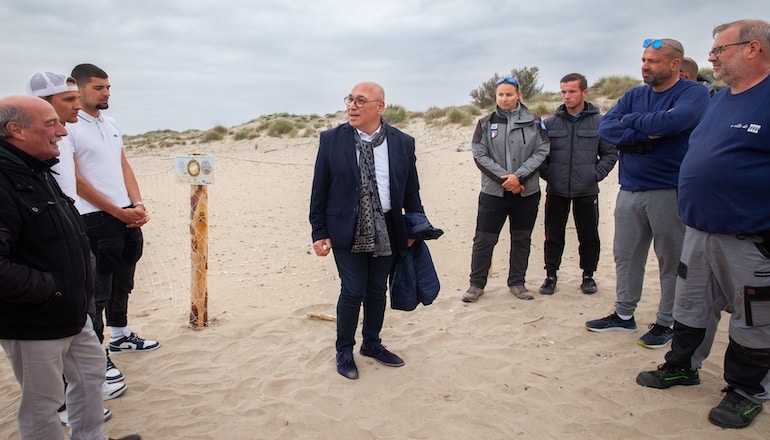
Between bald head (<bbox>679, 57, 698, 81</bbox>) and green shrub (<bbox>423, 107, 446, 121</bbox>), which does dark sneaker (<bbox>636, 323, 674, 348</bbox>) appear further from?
green shrub (<bbox>423, 107, 446, 121</bbox>)

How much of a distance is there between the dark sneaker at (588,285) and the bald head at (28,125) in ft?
15.7

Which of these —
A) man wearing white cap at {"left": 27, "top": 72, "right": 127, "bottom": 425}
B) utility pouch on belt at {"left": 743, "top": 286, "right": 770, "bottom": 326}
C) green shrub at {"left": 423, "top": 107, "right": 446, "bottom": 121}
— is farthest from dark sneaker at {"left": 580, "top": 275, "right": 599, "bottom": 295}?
green shrub at {"left": 423, "top": 107, "right": 446, "bottom": 121}

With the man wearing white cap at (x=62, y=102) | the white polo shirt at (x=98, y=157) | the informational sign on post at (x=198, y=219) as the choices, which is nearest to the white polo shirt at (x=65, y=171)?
the man wearing white cap at (x=62, y=102)

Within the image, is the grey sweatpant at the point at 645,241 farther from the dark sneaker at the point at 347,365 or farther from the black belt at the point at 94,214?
the black belt at the point at 94,214

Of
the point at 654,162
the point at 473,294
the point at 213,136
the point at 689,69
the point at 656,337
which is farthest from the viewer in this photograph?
the point at 213,136

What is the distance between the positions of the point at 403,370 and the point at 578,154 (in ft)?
9.05

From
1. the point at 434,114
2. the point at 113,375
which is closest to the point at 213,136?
the point at 434,114

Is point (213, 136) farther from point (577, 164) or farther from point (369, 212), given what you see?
point (369, 212)

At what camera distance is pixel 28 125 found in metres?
2.18

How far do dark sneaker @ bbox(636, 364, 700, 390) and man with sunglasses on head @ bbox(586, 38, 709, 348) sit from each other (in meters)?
0.62

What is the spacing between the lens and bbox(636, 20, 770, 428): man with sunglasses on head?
2.74 m

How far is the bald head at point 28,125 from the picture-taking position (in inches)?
84.6

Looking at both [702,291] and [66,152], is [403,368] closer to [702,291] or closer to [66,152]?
[702,291]

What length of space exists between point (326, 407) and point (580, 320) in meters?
2.57
